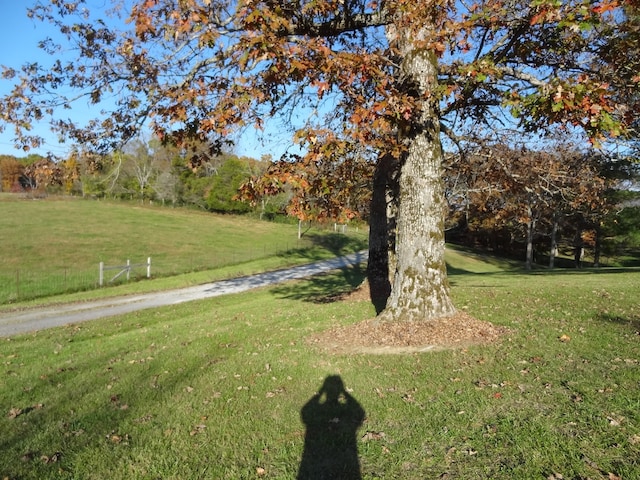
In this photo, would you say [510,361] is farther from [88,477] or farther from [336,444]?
[88,477]

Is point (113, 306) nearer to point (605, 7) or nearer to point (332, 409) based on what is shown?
point (332, 409)

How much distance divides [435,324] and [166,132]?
5.74 metres

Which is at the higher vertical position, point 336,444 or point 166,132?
point 166,132

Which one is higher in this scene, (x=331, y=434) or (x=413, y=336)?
(x=413, y=336)

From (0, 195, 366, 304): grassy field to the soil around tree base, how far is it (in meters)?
16.6

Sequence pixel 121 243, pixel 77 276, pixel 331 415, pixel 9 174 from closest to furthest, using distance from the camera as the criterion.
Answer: pixel 331 415, pixel 77 276, pixel 121 243, pixel 9 174

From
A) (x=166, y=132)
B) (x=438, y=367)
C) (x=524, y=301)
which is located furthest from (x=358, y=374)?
(x=524, y=301)

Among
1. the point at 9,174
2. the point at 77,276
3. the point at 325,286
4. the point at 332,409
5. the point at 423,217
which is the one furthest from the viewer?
the point at 9,174

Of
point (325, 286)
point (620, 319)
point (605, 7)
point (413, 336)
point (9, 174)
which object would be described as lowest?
point (325, 286)

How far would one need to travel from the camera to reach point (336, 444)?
429 cm

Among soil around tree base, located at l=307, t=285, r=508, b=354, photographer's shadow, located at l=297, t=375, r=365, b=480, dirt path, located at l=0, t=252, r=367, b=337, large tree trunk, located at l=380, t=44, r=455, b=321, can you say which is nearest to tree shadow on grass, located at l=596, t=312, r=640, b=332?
soil around tree base, located at l=307, t=285, r=508, b=354

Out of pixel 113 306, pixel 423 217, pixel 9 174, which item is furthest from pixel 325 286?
pixel 9 174

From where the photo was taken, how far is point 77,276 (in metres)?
23.0

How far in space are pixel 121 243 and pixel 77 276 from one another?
1558 cm
